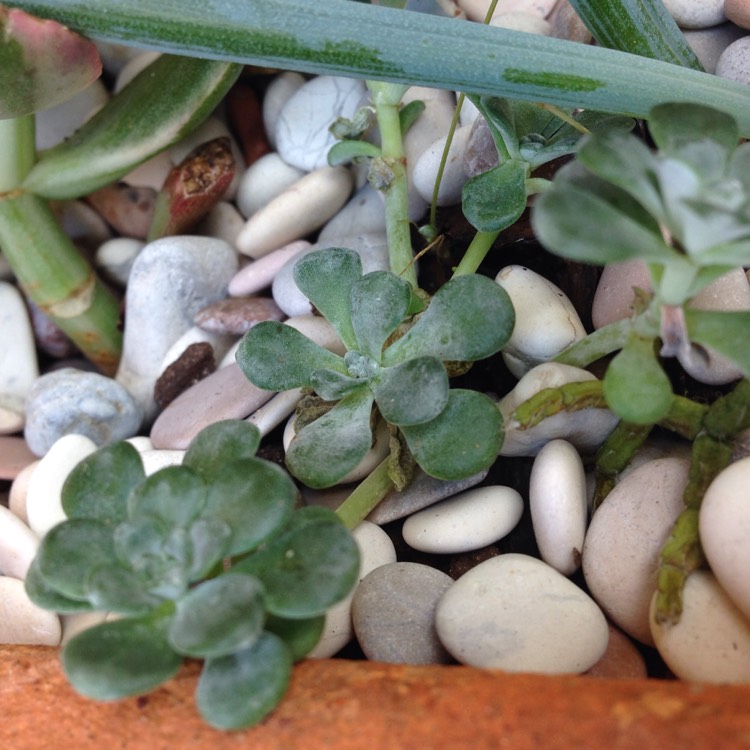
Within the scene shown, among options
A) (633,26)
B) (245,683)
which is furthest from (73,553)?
(633,26)

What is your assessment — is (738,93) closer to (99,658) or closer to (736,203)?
(736,203)

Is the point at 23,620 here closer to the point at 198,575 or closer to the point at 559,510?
the point at 198,575

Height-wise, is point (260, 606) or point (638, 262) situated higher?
point (638, 262)

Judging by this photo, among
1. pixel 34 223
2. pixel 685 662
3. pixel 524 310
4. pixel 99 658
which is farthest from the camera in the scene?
pixel 34 223

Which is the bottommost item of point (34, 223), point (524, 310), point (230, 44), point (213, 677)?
point (34, 223)

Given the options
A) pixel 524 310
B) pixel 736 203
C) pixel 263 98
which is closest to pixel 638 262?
pixel 524 310
